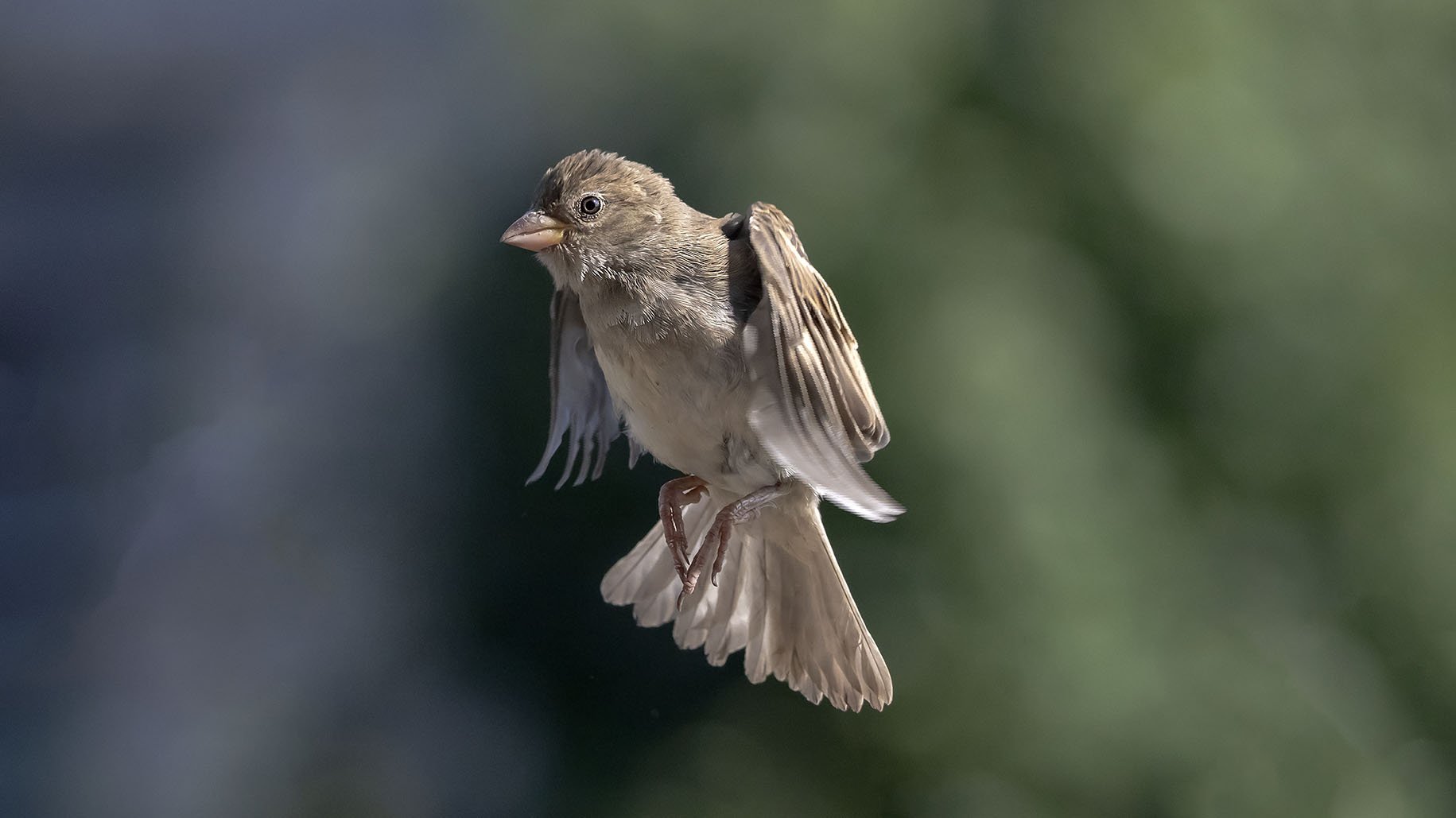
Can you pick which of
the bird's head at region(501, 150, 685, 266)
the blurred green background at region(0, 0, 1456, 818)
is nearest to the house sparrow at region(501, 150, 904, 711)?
the bird's head at region(501, 150, 685, 266)

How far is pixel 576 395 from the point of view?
1.95 metres

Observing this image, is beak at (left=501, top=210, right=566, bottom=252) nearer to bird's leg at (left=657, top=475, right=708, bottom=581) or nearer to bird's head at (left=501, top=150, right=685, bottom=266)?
bird's head at (left=501, top=150, right=685, bottom=266)

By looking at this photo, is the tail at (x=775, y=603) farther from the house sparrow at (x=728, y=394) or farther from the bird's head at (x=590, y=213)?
the bird's head at (x=590, y=213)

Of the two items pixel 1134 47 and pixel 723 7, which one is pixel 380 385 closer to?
pixel 723 7

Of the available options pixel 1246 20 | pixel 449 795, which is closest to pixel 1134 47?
pixel 1246 20

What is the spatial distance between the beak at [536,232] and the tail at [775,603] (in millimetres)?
454

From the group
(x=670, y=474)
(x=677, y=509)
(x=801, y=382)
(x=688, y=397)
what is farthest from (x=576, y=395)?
(x=670, y=474)

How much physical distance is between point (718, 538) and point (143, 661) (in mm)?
2490

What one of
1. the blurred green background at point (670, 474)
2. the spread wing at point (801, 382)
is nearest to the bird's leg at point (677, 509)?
the spread wing at point (801, 382)

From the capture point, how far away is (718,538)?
1561mm

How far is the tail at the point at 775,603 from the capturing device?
5.72 feet

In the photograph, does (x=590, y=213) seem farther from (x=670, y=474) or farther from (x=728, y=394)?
(x=670, y=474)

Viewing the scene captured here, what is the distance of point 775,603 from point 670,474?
1349 mm

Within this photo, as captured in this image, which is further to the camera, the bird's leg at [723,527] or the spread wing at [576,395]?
the spread wing at [576,395]
